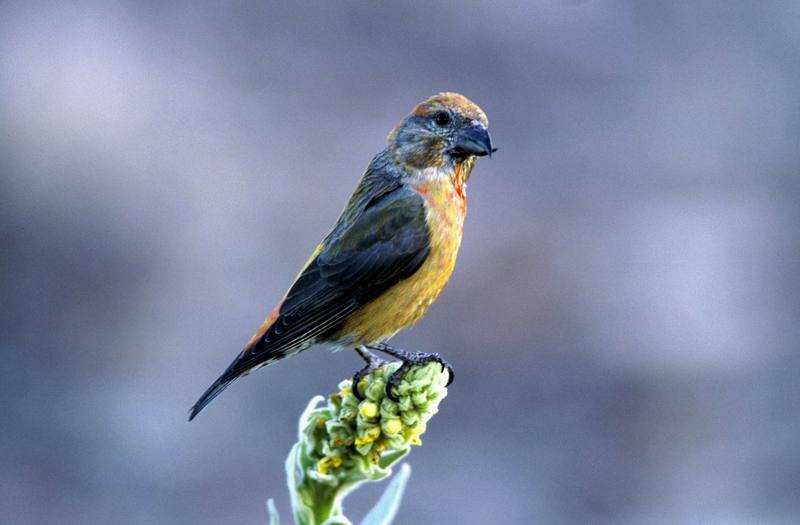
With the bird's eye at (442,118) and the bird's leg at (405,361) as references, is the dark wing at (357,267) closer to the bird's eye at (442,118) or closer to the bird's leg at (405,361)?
the bird's leg at (405,361)

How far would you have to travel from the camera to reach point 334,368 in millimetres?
9688

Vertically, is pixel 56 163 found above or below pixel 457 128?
above

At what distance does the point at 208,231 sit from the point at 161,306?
0.85 m

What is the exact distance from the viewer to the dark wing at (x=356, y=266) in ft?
11.8

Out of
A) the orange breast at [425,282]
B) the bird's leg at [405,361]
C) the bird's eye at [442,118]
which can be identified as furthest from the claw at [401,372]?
the bird's eye at [442,118]

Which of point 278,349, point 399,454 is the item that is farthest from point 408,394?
point 278,349

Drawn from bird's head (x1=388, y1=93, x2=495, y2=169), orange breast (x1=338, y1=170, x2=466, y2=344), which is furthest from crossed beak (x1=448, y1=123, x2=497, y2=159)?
orange breast (x1=338, y1=170, x2=466, y2=344)

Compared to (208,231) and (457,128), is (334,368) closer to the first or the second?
(208,231)

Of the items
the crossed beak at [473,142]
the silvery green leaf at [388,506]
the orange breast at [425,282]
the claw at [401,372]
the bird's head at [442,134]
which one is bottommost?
the silvery green leaf at [388,506]

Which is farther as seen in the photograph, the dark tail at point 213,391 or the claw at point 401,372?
the dark tail at point 213,391

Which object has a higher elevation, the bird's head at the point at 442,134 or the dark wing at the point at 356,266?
the bird's head at the point at 442,134

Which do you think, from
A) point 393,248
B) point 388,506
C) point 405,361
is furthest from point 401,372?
point 393,248

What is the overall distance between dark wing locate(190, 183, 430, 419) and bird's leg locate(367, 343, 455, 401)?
20 cm

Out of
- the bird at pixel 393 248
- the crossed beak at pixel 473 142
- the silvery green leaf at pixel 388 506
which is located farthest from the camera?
the bird at pixel 393 248
